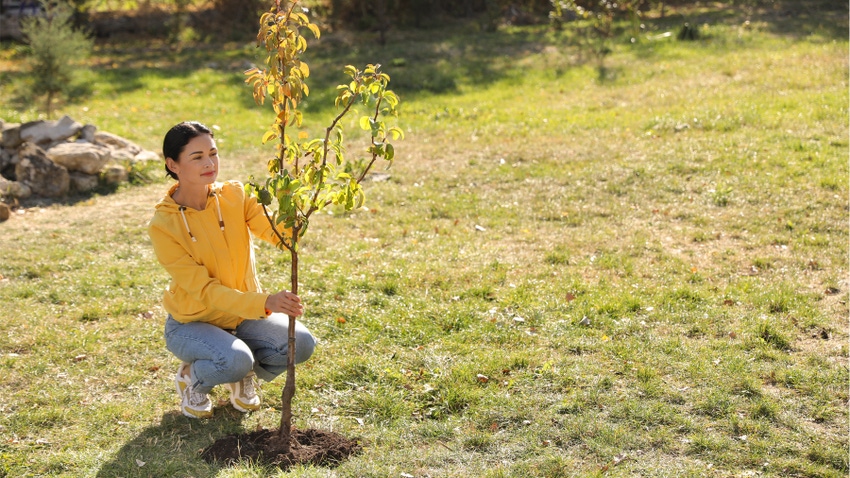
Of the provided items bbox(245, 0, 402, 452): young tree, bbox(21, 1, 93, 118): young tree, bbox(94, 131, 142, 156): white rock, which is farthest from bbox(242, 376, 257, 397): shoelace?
bbox(21, 1, 93, 118): young tree

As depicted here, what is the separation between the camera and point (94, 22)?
1877cm

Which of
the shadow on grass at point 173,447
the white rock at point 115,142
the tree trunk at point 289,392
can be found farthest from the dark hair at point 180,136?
the white rock at point 115,142

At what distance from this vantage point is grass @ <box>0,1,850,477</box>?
4.46 metres

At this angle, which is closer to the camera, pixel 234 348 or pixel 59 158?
pixel 234 348

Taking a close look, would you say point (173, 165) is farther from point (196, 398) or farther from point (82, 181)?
point (82, 181)

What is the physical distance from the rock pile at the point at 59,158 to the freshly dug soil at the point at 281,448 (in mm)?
5485

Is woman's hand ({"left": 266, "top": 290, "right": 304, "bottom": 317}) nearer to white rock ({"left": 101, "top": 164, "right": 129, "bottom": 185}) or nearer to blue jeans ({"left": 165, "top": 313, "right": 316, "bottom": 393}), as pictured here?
blue jeans ({"left": 165, "top": 313, "right": 316, "bottom": 393})

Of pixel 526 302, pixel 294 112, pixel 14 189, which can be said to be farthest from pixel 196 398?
pixel 14 189

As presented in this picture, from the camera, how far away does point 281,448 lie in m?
4.29

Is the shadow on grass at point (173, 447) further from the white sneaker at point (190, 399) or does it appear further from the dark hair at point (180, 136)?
the dark hair at point (180, 136)

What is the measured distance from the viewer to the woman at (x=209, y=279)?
4.30 metres

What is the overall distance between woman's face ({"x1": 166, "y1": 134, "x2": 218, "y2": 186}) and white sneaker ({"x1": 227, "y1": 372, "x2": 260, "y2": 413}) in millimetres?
1111

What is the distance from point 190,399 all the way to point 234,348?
0.42 m

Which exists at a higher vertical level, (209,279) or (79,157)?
(209,279)
